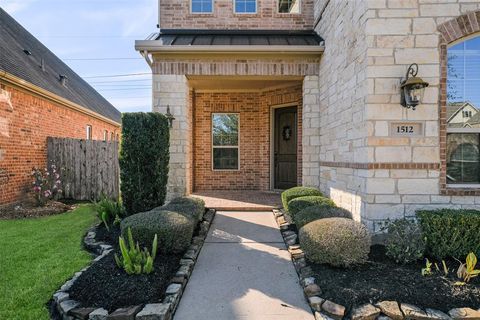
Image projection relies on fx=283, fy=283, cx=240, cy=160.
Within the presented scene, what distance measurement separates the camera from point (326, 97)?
6.10m

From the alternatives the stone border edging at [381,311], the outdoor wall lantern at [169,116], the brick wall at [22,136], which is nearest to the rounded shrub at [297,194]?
the stone border edging at [381,311]

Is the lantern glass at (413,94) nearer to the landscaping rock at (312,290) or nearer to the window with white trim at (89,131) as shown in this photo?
the landscaping rock at (312,290)

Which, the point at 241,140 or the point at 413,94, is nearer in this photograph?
the point at 413,94

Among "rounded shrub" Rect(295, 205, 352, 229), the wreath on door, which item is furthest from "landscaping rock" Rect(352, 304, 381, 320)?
the wreath on door

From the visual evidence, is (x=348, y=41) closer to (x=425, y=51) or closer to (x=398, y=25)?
(x=398, y=25)

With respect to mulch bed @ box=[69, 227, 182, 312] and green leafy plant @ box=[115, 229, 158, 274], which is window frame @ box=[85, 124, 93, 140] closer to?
mulch bed @ box=[69, 227, 182, 312]

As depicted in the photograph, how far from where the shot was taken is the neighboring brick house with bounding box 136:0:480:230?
4039mm

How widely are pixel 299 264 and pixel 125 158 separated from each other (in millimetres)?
3495

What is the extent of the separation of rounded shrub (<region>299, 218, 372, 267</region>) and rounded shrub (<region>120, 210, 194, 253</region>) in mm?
1590

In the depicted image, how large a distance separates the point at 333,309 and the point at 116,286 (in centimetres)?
210

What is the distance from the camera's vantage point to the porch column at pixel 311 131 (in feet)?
21.9

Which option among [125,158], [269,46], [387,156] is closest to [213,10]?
[269,46]

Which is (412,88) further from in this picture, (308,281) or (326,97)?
(308,281)

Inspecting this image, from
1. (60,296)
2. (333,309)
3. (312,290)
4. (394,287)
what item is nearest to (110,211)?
(60,296)
